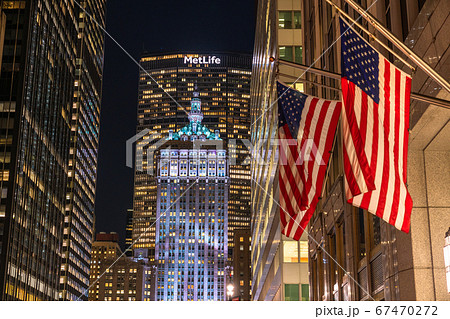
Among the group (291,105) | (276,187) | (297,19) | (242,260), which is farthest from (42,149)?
(291,105)

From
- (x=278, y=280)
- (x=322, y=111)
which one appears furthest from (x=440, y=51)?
(x=278, y=280)

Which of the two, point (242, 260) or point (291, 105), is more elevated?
point (242, 260)

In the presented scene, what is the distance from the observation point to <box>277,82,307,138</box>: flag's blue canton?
1838 centimetres

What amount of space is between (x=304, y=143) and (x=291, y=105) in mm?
1171

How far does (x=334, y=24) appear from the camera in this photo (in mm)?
27688

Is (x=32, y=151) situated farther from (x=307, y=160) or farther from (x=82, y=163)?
(x=307, y=160)

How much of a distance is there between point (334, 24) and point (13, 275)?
92.3 meters

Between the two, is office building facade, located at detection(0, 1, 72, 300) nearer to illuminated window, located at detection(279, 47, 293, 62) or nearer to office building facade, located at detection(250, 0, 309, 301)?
→ office building facade, located at detection(250, 0, 309, 301)

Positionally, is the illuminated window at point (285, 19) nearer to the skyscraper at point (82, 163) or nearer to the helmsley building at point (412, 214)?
the helmsley building at point (412, 214)

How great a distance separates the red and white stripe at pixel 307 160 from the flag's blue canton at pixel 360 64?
4.85 m

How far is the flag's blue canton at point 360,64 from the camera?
13.0 metres

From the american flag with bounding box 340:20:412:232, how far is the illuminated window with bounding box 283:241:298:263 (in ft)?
101

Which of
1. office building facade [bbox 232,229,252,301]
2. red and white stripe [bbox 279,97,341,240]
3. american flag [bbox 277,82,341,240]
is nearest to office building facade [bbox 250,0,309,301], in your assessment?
red and white stripe [bbox 279,97,341,240]

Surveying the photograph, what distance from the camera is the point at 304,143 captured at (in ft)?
60.4
